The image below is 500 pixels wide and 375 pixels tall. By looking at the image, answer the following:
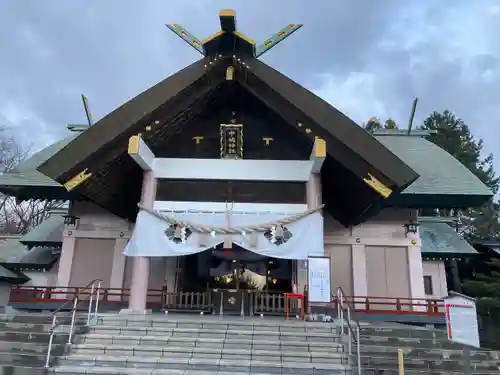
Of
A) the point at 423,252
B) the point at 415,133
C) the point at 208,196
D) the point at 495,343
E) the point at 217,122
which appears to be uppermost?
the point at 415,133

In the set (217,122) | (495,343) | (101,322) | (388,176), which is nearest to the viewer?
(101,322)

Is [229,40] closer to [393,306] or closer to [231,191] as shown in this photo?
[231,191]

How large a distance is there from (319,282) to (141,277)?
4.26m

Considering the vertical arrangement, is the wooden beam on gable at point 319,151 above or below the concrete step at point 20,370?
above

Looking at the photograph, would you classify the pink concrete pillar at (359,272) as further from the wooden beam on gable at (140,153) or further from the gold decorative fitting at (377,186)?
the wooden beam on gable at (140,153)

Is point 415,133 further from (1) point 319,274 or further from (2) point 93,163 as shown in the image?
(2) point 93,163

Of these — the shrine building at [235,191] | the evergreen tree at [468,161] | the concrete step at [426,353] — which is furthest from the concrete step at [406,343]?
the evergreen tree at [468,161]

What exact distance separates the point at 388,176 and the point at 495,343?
9.56m

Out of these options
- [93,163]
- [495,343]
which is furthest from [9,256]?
[495,343]

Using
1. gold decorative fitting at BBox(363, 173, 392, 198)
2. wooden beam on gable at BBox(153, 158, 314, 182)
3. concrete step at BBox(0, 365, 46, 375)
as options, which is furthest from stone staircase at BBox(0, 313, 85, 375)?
gold decorative fitting at BBox(363, 173, 392, 198)

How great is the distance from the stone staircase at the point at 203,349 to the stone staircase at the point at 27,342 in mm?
327

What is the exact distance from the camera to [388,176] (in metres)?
8.67

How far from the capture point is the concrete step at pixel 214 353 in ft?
22.1

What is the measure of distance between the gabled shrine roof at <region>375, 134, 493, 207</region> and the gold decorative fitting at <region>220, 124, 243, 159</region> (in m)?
5.24
